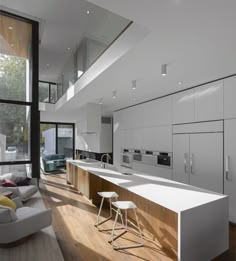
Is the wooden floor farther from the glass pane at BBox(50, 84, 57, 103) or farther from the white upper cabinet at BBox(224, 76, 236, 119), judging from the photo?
the glass pane at BBox(50, 84, 57, 103)

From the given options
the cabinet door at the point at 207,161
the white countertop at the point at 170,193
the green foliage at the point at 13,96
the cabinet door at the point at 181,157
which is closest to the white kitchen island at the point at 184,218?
the white countertop at the point at 170,193

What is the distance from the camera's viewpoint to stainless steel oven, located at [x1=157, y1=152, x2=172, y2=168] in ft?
15.6

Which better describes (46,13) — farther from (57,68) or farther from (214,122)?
(214,122)

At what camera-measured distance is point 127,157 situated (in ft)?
21.5

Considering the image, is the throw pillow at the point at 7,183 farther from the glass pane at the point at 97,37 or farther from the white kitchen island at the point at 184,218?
the glass pane at the point at 97,37

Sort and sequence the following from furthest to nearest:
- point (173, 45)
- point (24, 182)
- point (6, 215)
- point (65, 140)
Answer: point (65, 140) < point (24, 182) < point (6, 215) < point (173, 45)

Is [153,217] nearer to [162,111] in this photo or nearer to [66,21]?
[162,111]

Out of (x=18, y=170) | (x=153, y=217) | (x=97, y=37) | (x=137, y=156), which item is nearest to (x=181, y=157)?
(x=137, y=156)

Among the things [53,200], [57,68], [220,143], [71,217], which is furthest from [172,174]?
[57,68]

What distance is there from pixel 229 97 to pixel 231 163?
116 cm

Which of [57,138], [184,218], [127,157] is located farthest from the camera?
[57,138]

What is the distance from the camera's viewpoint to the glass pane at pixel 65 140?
10367 millimetres

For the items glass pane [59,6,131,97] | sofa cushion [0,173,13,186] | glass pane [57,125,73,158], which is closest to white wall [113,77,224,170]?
glass pane [59,6,131,97]

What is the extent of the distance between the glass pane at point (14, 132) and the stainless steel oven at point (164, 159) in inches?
124
